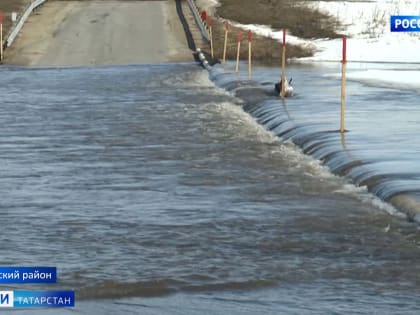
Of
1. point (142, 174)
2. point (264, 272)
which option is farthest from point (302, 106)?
point (264, 272)

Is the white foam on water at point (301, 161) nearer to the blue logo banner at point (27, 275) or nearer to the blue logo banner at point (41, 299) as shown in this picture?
the blue logo banner at point (27, 275)

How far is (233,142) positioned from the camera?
68.4 feet

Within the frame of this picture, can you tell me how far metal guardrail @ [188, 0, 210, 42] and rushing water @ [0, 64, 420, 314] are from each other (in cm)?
2480

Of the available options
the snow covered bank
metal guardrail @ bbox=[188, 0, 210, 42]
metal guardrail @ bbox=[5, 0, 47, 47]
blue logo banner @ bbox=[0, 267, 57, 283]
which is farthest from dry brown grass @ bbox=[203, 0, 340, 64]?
blue logo banner @ bbox=[0, 267, 57, 283]

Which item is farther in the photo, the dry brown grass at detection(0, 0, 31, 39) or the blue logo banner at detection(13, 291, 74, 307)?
the dry brown grass at detection(0, 0, 31, 39)

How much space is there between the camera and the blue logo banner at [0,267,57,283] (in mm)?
9398

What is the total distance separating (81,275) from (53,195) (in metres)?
4.67

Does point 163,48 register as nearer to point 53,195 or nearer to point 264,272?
point 53,195

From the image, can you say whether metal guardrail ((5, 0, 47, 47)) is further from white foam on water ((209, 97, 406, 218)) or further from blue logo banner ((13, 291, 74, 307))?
blue logo banner ((13, 291, 74, 307))

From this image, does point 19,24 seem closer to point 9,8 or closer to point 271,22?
point 9,8

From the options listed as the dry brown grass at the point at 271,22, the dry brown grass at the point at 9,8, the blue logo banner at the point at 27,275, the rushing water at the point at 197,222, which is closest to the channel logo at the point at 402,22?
the dry brown grass at the point at 271,22

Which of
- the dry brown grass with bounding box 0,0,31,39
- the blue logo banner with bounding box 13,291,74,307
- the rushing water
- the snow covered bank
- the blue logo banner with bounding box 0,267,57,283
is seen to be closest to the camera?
the blue logo banner with bounding box 13,291,74,307

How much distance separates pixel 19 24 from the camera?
168 ft

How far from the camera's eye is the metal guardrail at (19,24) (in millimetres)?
47906
